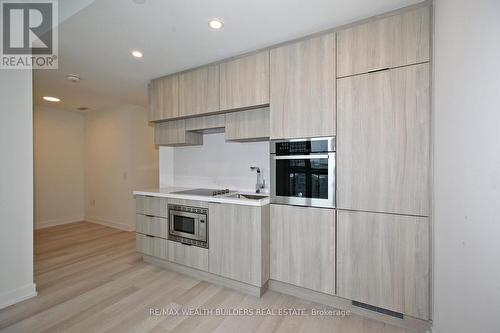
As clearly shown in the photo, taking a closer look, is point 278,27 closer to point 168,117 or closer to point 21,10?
point 168,117

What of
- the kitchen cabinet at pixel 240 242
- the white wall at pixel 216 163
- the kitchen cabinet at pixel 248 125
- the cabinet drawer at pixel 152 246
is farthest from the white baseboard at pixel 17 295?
the kitchen cabinet at pixel 248 125

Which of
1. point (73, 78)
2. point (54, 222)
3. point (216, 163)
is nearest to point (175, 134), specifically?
point (216, 163)

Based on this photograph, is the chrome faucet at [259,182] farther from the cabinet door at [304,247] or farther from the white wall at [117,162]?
the white wall at [117,162]

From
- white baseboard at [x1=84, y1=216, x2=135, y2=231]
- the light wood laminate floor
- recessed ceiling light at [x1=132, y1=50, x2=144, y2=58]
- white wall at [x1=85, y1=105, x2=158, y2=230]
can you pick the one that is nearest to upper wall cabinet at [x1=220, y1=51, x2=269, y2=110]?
recessed ceiling light at [x1=132, y1=50, x2=144, y2=58]

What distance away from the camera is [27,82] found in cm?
214

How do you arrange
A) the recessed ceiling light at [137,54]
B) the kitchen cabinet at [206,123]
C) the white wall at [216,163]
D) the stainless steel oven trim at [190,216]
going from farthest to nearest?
the white wall at [216,163]
the kitchen cabinet at [206,123]
the stainless steel oven trim at [190,216]
the recessed ceiling light at [137,54]

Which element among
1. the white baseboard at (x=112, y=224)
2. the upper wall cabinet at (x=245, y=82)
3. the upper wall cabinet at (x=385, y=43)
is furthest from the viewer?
the white baseboard at (x=112, y=224)

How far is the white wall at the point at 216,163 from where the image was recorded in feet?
9.49

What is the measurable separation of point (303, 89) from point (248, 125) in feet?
2.38

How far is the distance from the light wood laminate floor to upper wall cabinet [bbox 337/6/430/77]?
209cm

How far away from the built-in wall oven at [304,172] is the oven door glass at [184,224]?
100 cm

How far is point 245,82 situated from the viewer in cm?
237

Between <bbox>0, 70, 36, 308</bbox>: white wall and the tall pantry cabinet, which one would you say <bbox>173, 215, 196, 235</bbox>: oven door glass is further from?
the tall pantry cabinet

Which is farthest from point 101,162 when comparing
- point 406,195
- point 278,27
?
point 406,195
